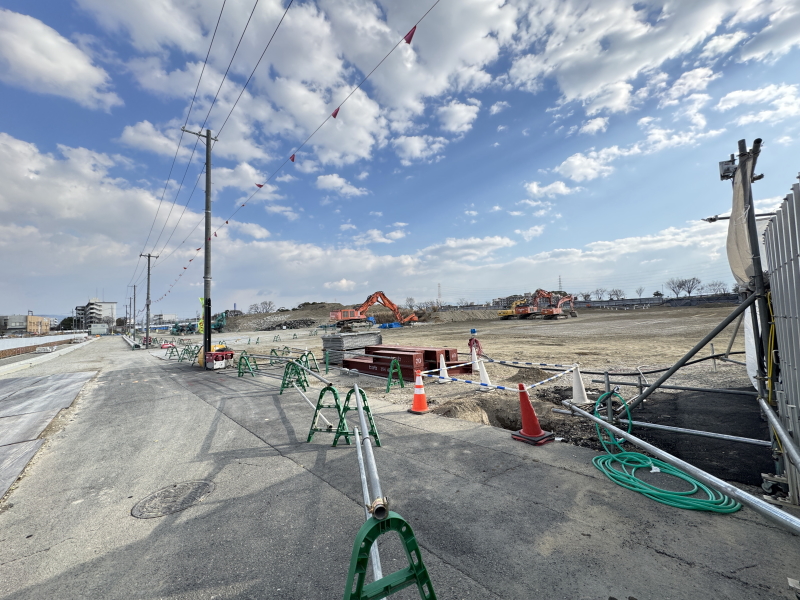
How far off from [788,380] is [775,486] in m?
1.26

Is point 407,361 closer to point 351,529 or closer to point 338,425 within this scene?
point 338,425

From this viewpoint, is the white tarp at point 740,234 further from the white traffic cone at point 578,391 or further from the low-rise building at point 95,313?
the low-rise building at point 95,313

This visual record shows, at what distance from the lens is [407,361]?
39.1 feet

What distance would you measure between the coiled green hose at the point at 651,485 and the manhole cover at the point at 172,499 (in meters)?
4.99

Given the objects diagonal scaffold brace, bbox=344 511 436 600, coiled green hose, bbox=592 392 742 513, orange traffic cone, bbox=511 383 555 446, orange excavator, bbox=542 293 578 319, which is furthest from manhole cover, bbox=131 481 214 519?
orange excavator, bbox=542 293 578 319

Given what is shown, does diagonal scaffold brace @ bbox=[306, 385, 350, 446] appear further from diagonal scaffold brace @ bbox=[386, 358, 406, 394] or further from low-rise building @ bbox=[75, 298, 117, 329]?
low-rise building @ bbox=[75, 298, 117, 329]

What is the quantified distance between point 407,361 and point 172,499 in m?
8.13

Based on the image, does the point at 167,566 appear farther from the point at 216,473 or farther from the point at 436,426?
the point at 436,426

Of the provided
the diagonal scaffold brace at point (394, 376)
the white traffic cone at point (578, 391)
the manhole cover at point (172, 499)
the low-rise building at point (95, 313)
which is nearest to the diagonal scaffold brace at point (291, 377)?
the diagonal scaffold brace at point (394, 376)

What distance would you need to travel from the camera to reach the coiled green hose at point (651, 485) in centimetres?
361

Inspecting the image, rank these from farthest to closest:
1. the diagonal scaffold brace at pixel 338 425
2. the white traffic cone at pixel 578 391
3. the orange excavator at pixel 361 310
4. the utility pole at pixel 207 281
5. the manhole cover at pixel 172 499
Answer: the orange excavator at pixel 361 310
the utility pole at pixel 207 281
the white traffic cone at pixel 578 391
the diagonal scaffold brace at pixel 338 425
the manhole cover at pixel 172 499

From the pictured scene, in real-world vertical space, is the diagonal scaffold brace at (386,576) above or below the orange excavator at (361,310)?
below

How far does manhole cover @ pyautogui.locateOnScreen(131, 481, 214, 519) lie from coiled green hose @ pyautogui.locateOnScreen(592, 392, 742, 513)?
4992 mm

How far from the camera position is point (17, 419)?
342 inches
